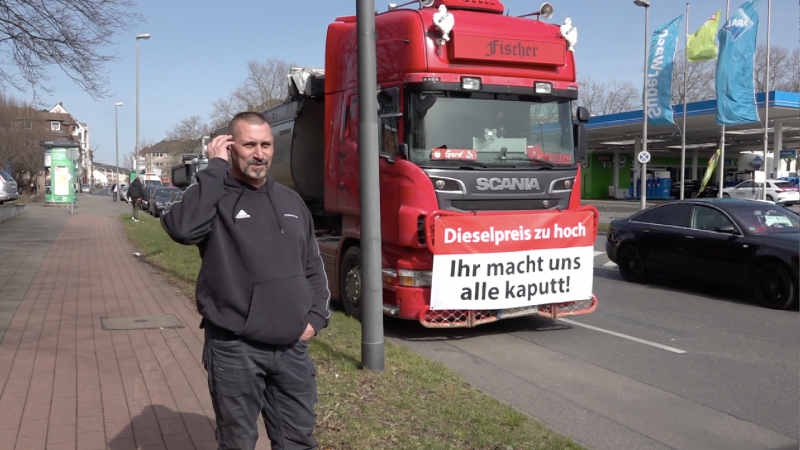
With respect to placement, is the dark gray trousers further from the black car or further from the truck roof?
the black car

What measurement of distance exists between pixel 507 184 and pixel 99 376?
4.51 metres

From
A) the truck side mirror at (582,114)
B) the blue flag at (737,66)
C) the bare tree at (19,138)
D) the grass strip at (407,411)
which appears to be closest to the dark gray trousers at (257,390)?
the grass strip at (407,411)

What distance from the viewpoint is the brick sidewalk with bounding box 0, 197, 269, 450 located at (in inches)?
182

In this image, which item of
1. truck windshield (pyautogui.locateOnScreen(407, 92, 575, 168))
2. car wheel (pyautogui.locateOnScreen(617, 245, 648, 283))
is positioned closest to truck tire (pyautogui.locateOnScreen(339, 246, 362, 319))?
truck windshield (pyautogui.locateOnScreen(407, 92, 575, 168))

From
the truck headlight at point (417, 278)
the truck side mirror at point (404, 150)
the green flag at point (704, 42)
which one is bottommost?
the truck headlight at point (417, 278)

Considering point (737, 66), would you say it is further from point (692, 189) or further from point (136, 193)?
point (136, 193)

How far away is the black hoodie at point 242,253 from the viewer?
3.05 metres

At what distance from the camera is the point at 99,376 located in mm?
5961

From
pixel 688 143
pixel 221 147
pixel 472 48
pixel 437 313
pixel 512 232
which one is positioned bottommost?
pixel 437 313

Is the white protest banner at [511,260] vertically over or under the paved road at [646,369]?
over

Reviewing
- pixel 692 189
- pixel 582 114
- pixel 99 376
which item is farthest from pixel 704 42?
pixel 99 376

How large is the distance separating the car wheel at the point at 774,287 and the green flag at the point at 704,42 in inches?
841

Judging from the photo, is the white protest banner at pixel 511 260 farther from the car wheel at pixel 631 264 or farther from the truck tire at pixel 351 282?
the car wheel at pixel 631 264

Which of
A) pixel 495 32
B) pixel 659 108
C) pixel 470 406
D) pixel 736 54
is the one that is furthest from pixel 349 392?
pixel 659 108
